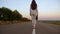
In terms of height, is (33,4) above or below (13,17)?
above

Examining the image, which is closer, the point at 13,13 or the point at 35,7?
the point at 35,7

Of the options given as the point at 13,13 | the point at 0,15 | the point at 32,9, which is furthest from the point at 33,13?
the point at 13,13

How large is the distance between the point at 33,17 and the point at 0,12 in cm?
81

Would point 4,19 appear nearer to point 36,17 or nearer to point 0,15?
point 0,15

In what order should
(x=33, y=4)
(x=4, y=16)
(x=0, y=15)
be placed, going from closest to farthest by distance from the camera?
1. (x=33, y=4)
2. (x=0, y=15)
3. (x=4, y=16)

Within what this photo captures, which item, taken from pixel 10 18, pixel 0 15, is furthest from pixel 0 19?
pixel 10 18

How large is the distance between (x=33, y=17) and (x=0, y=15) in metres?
0.77

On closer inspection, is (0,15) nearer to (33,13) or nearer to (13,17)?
(13,17)

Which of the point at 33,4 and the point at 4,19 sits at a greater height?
the point at 33,4

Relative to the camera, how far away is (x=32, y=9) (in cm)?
178

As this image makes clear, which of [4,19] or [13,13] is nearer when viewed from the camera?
[4,19]

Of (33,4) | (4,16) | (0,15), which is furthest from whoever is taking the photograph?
(4,16)

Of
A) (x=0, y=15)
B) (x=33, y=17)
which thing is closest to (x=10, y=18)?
(x=0, y=15)

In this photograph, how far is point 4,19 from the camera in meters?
2.59
